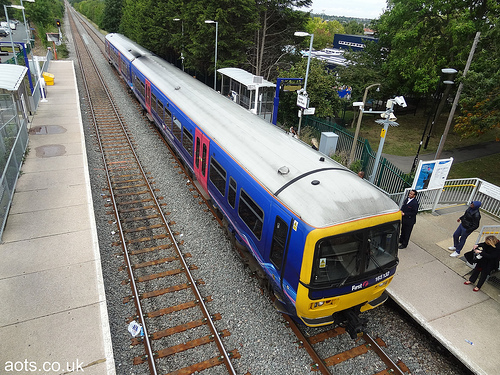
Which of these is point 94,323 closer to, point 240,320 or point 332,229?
point 240,320

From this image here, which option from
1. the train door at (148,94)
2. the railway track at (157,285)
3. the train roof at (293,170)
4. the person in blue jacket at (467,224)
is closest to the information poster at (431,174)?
the person in blue jacket at (467,224)

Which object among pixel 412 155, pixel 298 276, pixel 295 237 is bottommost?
pixel 412 155

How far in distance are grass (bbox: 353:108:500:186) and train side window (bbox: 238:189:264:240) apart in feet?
44.3

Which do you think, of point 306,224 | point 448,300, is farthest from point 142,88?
point 448,300

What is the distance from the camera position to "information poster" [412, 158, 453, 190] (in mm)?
10562

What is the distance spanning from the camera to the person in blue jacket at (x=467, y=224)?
342 inches

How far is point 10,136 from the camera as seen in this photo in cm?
1300

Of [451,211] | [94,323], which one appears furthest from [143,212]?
[451,211]

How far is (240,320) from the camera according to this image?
7086mm

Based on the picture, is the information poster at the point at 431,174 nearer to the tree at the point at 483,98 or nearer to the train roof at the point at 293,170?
the train roof at the point at 293,170

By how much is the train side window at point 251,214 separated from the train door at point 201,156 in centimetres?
256

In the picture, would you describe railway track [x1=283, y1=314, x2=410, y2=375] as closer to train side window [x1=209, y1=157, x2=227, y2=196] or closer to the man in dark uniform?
the man in dark uniform

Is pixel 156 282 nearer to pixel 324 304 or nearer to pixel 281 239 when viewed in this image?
pixel 281 239

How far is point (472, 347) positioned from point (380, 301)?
1809mm
